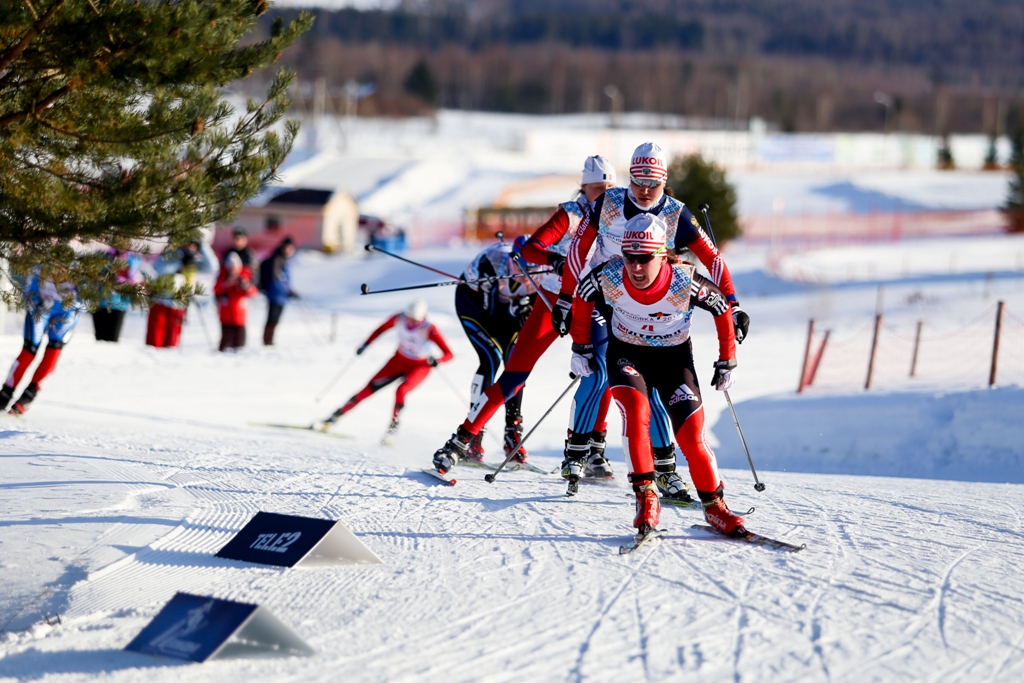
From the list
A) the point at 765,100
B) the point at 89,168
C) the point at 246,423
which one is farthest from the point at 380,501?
the point at 765,100

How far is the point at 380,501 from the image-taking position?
6.68 metres

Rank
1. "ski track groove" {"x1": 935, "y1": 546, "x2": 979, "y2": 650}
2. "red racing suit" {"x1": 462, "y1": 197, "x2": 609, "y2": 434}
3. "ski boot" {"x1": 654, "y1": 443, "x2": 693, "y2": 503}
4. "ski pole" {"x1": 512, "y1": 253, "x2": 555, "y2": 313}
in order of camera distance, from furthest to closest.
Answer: "ski pole" {"x1": 512, "y1": 253, "x2": 555, "y2": 313} < "red racing suit" {"x1": 462, "y1": 197, "x2": 609, "y2": 434} < "ski boot" {"x1": 654, "y1": 443, "x2": 693, "y2": 503} < "ski track groove" {"x1": 935, "y1": 546, "x2": 979, "y2": 650}

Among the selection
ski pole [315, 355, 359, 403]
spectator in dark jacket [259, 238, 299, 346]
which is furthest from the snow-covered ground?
spectator in dark jacket [259, 238, 299, 346]

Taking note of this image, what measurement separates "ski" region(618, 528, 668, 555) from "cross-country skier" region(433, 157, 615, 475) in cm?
122

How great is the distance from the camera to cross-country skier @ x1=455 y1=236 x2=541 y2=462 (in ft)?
24.9

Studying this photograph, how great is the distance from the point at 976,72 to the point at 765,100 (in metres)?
63.8

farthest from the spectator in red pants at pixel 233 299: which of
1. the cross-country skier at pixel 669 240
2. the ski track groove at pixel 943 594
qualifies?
the ski track groove at pixel 943 594

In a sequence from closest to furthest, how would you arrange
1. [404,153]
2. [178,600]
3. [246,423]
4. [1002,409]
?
[178,600], [1002,409], [246,423], [404,153]

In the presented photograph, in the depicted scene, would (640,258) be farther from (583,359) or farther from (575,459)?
(575,459)

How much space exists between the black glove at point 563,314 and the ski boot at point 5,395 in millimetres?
6038

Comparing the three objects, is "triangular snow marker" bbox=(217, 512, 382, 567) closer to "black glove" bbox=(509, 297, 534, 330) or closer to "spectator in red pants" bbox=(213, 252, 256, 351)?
"black glove" bbox=(509, 297, 534, 330)

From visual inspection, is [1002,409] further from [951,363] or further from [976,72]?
[976,72]

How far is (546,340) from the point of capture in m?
7.10

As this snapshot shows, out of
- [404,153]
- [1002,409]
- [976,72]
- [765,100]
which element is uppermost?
[976,72]
